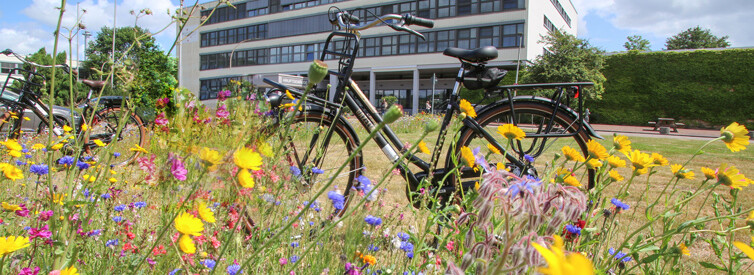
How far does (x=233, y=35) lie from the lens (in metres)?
42.4

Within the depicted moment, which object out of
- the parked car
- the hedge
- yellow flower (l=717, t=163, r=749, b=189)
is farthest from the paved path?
the parked car

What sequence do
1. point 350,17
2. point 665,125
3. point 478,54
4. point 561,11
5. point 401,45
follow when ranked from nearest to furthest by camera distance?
point 478,54 → point 350,17 → point 665,125 → point 401,45 → point 561,11

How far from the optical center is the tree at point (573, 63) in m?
21.5

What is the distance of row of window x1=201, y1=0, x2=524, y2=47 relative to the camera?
1151 inches

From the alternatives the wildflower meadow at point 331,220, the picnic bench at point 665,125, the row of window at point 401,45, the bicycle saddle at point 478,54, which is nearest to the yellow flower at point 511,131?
the wildflower meadow at point 331,220

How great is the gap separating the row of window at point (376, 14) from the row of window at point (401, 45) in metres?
1.38

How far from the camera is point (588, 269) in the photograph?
0.75ft

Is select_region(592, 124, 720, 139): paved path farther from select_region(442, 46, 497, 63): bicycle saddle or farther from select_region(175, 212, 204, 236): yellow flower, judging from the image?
select_region(175, 212, 204, 236): yellow flower

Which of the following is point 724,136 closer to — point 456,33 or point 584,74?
point 584,74

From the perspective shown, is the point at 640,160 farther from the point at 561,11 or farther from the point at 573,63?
the point at 561,11

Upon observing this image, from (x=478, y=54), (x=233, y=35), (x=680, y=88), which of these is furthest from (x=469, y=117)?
(x=233, y=35)

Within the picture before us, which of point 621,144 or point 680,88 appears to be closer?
point 621,144

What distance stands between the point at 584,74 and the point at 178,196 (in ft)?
76.8

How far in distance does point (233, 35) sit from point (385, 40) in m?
18.4
